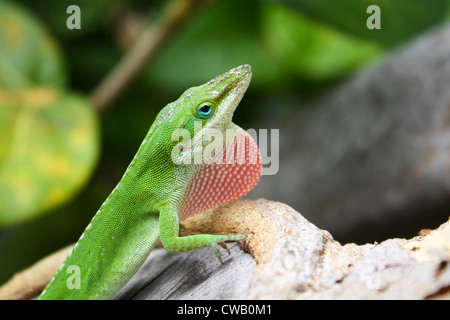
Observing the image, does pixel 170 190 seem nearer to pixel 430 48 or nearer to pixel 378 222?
pixel 378 222

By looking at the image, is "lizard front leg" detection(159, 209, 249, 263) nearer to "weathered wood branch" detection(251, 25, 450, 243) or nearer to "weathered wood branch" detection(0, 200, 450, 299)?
"weathered wood branch" detection(0, 200, 450, 299)

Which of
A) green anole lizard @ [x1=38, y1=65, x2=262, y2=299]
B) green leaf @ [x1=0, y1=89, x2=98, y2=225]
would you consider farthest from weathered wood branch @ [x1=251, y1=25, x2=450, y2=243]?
green anole lizard @ [x1=38, y1=65, x2=262, y2=299]

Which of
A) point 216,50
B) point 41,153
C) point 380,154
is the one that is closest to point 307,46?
point 216,50

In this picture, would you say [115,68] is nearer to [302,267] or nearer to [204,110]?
[204,110]

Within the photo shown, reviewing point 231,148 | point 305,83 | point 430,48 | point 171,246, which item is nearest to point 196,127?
point 231,148

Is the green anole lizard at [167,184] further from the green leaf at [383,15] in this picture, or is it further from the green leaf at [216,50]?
the green leaf at [216,50]

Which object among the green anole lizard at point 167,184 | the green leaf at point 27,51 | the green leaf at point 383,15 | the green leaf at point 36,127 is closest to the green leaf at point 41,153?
the green leaf at point 36,127
